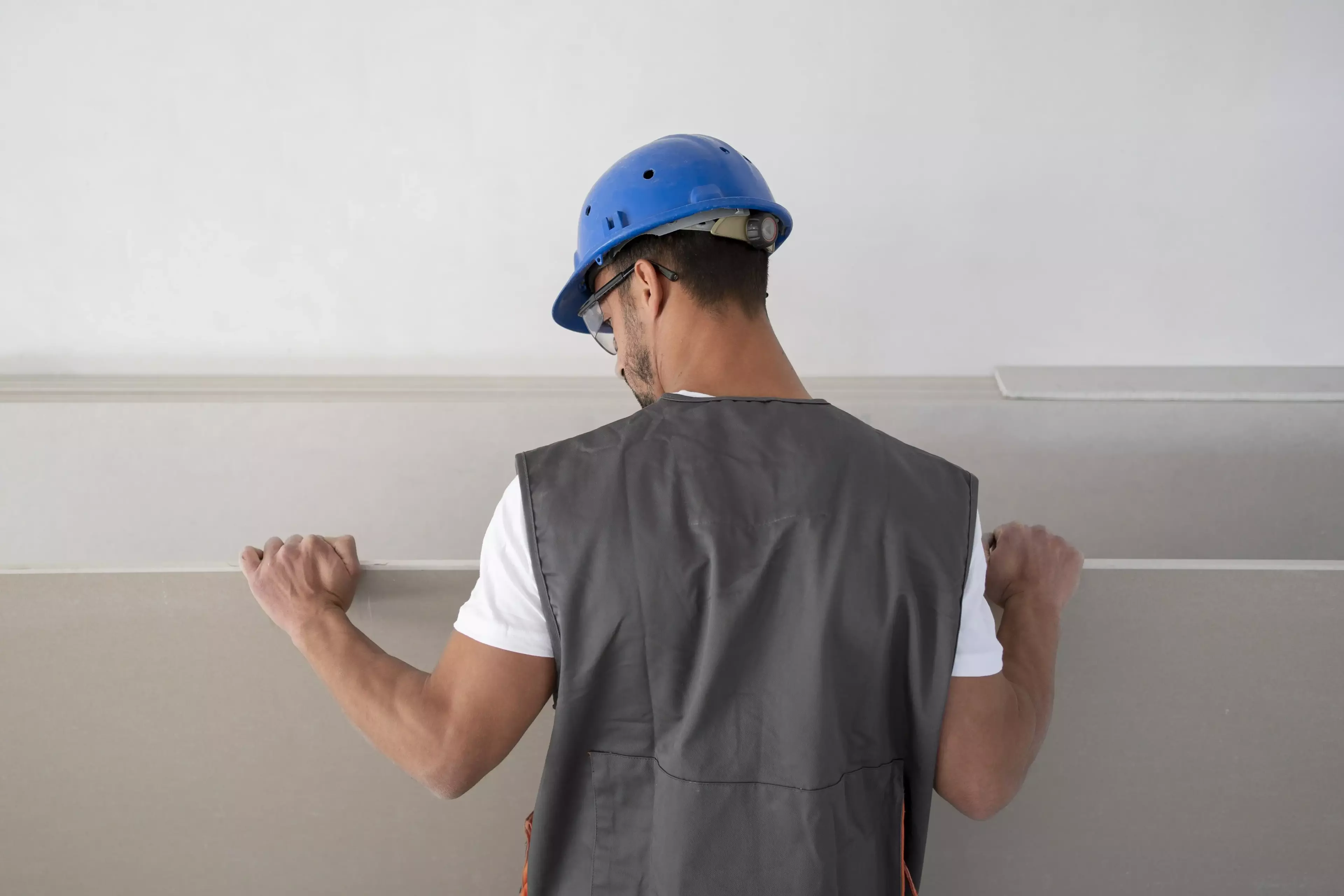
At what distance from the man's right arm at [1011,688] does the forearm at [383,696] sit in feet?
1.78

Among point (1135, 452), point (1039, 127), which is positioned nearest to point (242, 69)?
point (1039, 127)

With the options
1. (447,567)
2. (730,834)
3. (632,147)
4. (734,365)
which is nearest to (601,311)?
(734,365)

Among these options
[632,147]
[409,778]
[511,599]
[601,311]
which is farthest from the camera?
[632,147]

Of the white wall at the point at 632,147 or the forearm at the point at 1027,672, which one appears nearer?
the forearm at the point at 1027,672

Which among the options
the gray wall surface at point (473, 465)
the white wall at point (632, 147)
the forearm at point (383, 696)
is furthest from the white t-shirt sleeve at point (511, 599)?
the white wall at point (632, 147)

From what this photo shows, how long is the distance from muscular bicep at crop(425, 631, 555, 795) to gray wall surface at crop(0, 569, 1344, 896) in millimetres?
279

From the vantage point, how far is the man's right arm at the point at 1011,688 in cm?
92

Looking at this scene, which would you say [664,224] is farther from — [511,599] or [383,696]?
[383,696]

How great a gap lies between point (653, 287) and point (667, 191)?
0.40 feet

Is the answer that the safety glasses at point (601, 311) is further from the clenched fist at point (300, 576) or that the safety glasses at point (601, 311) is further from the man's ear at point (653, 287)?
the clenched fist at point (300, 576)

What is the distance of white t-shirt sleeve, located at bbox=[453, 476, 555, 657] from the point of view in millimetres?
865

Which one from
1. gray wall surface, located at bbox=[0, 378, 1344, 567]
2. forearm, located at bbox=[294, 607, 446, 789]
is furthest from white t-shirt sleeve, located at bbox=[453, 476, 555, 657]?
gray wall surface, located at bbox=[0, 378, 1344, 567]

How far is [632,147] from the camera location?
1.82 metres

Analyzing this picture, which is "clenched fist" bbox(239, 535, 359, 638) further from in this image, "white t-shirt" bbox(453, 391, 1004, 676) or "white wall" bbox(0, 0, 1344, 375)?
"white wall" bbox(0, 0, 1344, 375)
